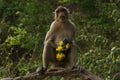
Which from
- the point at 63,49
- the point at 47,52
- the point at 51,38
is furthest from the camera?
the point at 51,38

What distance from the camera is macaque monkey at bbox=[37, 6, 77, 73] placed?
9034mm

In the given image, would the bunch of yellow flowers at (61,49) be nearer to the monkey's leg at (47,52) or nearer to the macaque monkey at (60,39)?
the macaque monkey at (60,39)

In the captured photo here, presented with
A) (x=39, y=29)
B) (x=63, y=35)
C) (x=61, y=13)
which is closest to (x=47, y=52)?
(x=63, y=35)

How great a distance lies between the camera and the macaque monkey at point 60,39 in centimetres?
903

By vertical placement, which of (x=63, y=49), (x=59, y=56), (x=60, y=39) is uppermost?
(x=60, y=39)

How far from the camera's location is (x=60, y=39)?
9.34m

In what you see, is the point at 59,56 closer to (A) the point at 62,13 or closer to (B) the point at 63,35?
(B) the point at 63,35

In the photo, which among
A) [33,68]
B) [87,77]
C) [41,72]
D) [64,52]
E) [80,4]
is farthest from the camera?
[80,4]

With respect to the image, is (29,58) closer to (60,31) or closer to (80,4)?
(80,4)

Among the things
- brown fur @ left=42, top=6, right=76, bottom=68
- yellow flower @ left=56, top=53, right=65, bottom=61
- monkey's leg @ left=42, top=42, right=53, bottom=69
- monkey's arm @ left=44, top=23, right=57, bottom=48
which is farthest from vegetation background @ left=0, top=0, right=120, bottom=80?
monkey's leg @ left=42, top=42, right=53, bottom=69

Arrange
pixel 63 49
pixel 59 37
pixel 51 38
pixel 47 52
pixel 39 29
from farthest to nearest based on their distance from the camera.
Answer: pixel 39 29
pixel 59 37
pixel 51 38
pixel 47 52
pixel 63 49

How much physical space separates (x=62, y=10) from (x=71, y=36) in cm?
56

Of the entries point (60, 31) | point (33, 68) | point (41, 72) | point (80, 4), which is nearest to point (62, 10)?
point (60, 31)

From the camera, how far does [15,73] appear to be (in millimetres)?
13695
